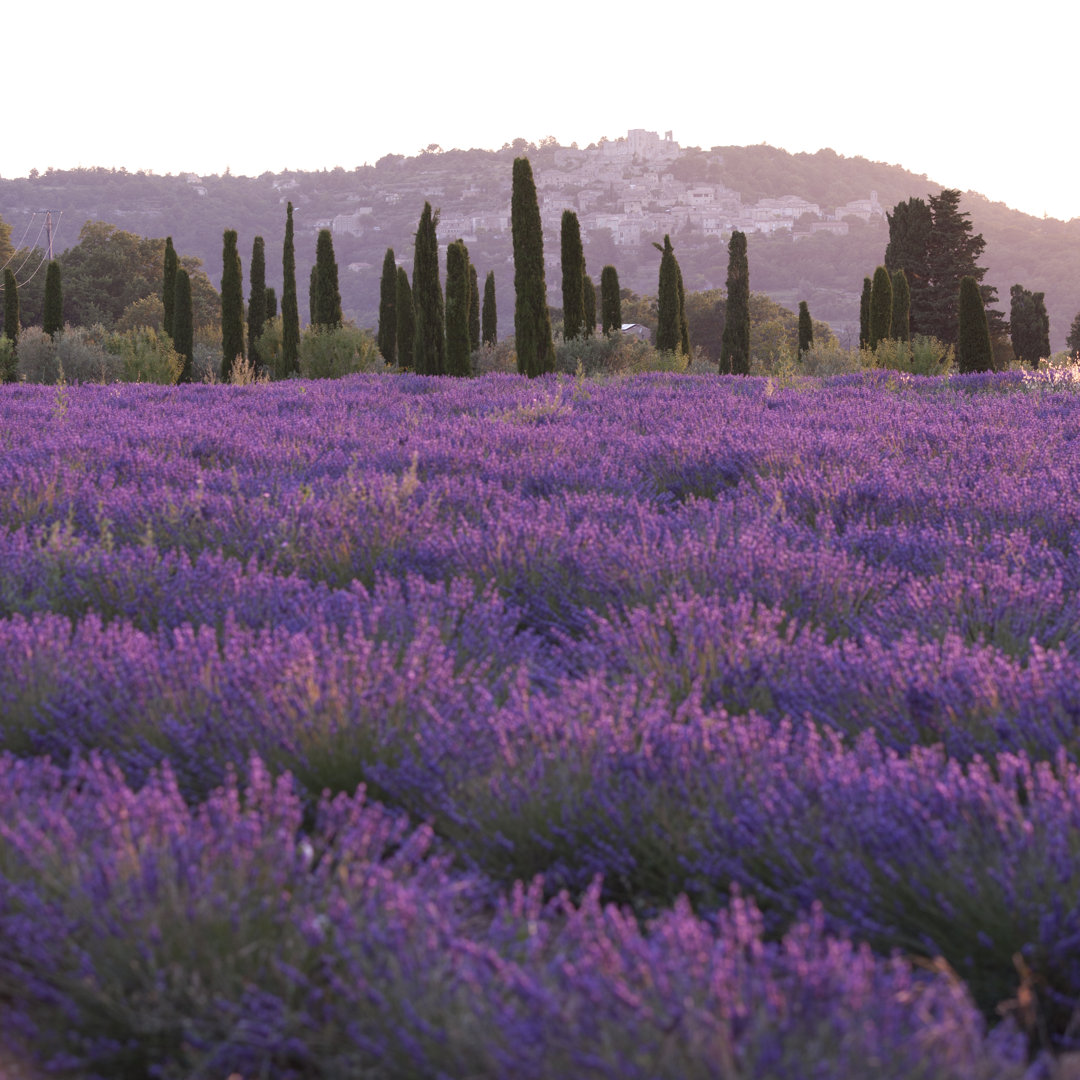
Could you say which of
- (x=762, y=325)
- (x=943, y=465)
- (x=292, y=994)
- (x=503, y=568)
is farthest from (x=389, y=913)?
(x=762, y=325)

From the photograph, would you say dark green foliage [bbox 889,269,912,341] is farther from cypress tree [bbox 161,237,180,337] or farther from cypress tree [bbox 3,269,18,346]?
cypress tree [bbox 3,269,18,346]

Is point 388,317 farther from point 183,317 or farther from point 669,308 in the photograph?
point 669,308

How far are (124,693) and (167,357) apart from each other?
2320 centimetres

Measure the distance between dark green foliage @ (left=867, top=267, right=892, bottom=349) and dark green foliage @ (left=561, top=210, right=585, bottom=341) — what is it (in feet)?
30.0

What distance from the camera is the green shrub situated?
23.9 metres

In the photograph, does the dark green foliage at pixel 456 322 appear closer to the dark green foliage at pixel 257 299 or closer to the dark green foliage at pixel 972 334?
the dark green foliage at pixel 972 334

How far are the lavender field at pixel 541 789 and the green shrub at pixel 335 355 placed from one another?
19.6 m

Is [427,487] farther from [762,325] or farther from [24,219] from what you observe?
[24,219]

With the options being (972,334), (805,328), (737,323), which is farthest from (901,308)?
(972,334)

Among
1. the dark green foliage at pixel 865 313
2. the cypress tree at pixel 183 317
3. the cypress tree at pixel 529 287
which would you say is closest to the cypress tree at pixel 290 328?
the cypress tree at pixel 183 317

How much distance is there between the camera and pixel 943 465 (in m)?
5.59

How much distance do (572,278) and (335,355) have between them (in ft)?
19.8

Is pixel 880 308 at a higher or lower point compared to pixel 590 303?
lower

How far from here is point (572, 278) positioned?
24406 millimetres
